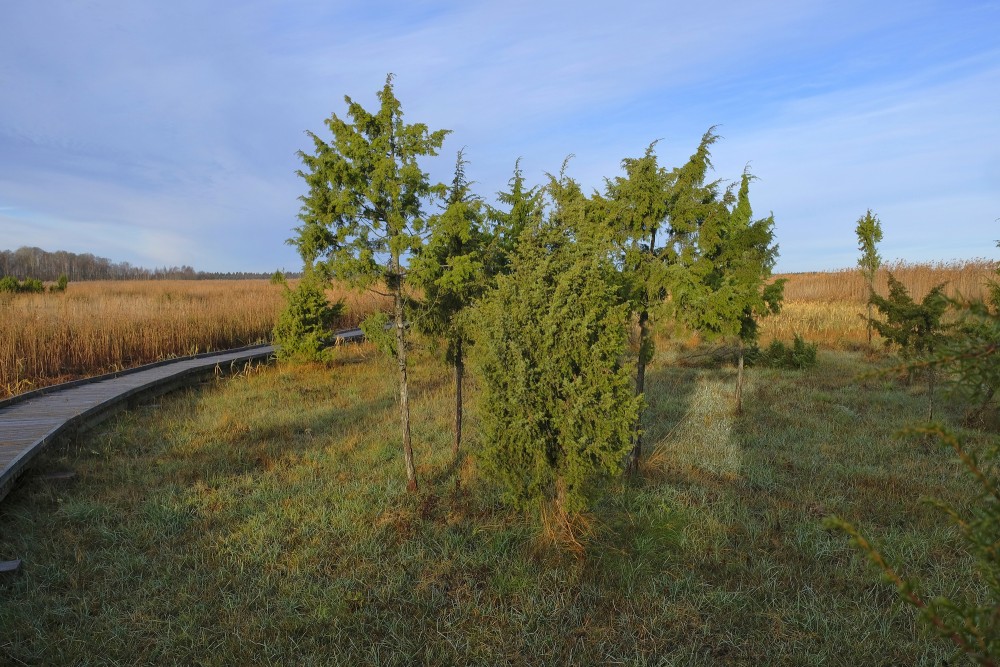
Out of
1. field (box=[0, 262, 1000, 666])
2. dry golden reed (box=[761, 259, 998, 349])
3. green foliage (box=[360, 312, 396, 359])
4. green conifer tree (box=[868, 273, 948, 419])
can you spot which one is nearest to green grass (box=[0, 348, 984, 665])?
field (box=[0, 262, 1000, 666])

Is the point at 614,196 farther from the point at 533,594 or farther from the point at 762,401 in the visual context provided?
the point at 762,401

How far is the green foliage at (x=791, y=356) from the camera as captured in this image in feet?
45.4

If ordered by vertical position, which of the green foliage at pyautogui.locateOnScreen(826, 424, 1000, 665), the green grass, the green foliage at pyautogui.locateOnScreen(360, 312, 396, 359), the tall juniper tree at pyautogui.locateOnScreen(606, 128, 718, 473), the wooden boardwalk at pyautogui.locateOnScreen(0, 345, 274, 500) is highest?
the tall juniper tree at pyautogui.locateOnScreen(606, 128, 718, 473)

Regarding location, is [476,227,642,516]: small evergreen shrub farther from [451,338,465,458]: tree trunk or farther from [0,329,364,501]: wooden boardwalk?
[0,329,364,501]: wooden boardwalk

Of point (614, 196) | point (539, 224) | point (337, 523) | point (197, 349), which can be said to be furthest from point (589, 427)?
point (197, 349)

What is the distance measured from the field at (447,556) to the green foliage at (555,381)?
0.61 meters

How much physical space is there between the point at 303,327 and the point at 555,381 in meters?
10.0

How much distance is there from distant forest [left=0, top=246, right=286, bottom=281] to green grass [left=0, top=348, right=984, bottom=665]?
76.4 meters

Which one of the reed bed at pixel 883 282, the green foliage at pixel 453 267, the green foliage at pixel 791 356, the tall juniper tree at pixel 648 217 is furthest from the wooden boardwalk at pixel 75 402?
the reed bed at pixel 883 282

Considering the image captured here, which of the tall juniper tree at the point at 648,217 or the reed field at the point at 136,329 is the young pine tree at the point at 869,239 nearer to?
the reed field at the point at 136,329

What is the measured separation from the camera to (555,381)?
431 centimetres

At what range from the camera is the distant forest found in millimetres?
67250

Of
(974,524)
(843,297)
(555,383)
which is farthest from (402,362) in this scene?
(843,297)

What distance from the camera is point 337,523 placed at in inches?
193
